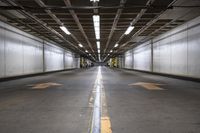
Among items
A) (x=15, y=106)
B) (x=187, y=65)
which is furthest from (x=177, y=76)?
(x=15, y=106)

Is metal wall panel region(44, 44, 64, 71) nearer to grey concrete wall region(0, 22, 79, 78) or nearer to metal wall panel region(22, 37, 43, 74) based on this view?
grey concrete wall region(0, 22, 79, 78)

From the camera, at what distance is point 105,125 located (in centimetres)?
508

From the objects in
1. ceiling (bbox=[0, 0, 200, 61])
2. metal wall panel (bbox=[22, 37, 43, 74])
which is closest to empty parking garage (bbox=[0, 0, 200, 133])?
ceiling (bbox=[0, 0, 200, 61])

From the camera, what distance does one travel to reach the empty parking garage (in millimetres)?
5441

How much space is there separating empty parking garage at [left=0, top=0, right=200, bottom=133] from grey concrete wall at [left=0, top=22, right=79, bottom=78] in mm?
80

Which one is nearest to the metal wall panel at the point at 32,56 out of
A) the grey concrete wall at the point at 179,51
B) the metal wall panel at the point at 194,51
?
the grey concrete wall at the point at 179,51

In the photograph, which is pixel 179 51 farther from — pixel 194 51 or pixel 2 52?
pixel 2 52

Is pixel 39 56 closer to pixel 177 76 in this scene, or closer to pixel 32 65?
pixel 32 65

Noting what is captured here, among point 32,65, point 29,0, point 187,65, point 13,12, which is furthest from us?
point 32,65

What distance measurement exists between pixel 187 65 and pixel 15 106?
590 inches

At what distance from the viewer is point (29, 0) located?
474 inches

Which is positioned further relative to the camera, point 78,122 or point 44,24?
point 44,24

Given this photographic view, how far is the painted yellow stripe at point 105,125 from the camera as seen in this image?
4.69 meters

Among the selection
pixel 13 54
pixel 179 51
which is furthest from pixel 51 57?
pixel 179 51
